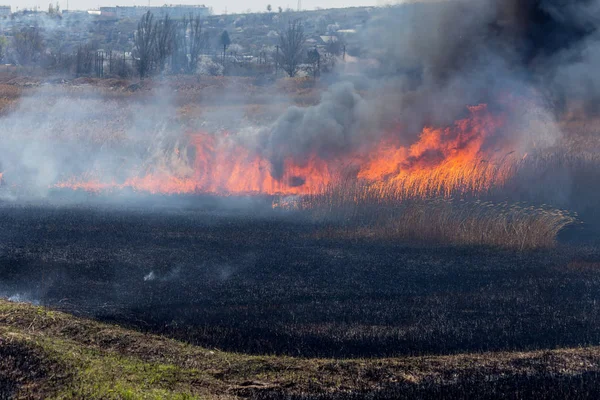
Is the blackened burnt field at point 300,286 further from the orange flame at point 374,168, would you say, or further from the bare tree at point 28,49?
the bare tree at point 28,49

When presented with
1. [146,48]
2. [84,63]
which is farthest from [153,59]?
[84,63]

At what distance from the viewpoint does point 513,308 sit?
15961 millimetres

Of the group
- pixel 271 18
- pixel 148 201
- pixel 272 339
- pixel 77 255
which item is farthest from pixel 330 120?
pixel 271 18

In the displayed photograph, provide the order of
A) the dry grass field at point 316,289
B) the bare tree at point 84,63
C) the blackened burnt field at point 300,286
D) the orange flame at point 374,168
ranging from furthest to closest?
the bare tree at point 84,63, the orange flame at point 374,168, the blackened burnt field at point 300,286, the dry grass field at point 316,289

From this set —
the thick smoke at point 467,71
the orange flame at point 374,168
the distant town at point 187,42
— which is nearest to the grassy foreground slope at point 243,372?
the orange flame at point 374,168

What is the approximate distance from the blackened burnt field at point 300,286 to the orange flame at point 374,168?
5.48 m

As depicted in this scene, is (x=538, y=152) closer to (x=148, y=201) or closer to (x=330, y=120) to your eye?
(x=330, y=120)

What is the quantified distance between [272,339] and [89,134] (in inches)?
1333

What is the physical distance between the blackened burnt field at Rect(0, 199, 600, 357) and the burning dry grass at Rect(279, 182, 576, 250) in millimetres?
830

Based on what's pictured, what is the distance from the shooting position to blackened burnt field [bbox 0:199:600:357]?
13773 millimetres

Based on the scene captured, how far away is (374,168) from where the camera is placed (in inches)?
1289

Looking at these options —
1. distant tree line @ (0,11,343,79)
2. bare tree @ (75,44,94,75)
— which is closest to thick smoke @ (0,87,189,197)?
distant tree line @ (0,11,343,79)

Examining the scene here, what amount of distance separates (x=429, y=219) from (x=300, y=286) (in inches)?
337

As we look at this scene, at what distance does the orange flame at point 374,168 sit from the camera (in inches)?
1171
